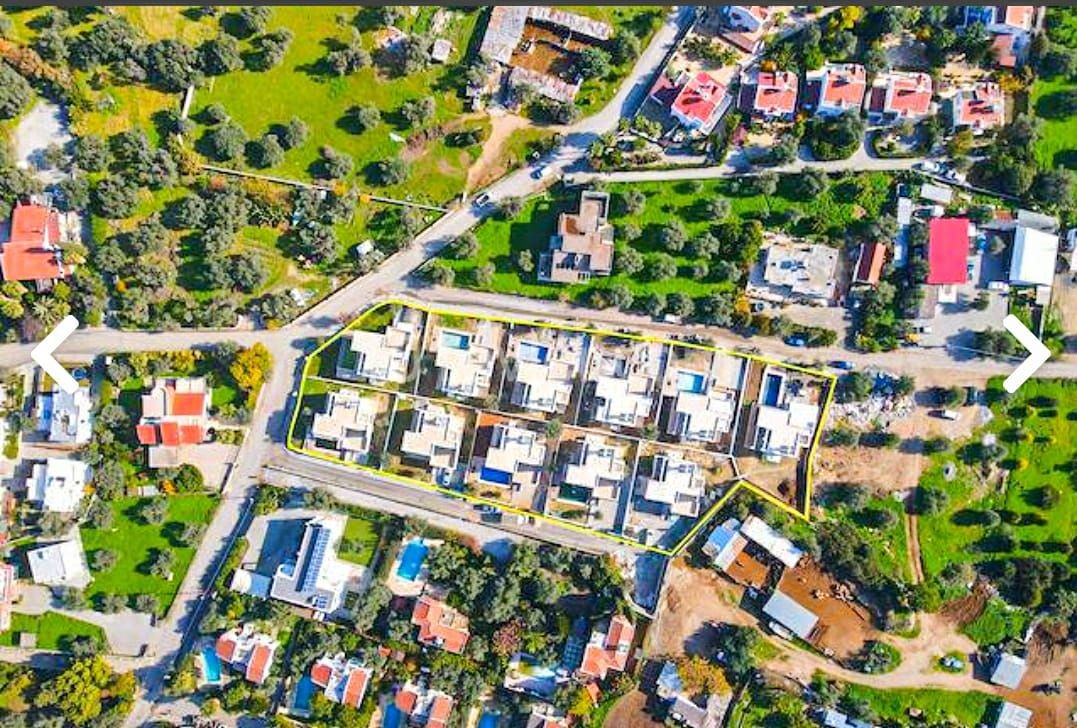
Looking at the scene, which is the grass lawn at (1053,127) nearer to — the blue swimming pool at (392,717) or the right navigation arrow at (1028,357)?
the right navigation arrow at (1028,357)

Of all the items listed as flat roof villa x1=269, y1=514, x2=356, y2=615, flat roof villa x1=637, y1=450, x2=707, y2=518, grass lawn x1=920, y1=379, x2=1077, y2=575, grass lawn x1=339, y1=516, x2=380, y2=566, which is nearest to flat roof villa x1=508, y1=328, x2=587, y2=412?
flat roof villa x1=637, y1=450, x2=707, y2=518

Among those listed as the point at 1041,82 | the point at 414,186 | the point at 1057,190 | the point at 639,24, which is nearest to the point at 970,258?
the point at 1057,190

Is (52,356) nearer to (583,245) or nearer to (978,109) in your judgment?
(583,245)

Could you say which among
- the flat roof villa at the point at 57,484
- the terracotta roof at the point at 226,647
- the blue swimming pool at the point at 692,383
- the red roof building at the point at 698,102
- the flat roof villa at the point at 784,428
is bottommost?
the terracotta roof at the point at 226,647

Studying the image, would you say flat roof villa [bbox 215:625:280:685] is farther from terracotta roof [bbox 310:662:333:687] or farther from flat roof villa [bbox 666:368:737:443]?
flat roof villa [bbox 666:368:737:443]

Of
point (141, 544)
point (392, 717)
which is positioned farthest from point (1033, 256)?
point (141, 544)

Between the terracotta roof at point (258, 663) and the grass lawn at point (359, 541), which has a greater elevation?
the grass lawn at point (359, 541)

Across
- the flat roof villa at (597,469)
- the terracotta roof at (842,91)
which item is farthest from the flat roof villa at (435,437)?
the terracotta roof at (842,91)
